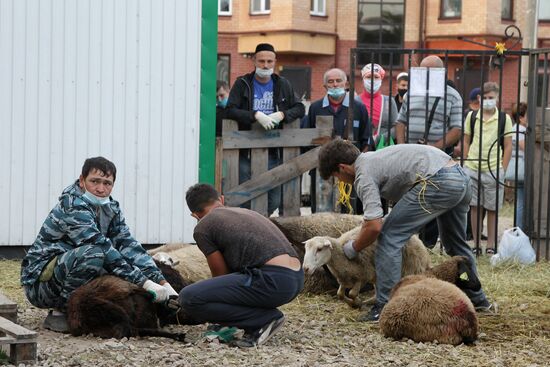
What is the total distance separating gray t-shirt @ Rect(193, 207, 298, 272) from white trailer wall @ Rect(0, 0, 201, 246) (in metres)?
4.25

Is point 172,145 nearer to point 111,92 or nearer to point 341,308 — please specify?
point 111,92

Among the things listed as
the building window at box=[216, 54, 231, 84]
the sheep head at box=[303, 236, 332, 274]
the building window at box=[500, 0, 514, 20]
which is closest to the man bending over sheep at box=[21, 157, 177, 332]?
the sheep head at box=[303, 236, 332, 274]

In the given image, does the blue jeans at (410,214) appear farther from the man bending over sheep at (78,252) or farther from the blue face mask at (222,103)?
the blue face mask at (222,103)

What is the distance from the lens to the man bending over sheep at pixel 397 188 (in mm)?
8203

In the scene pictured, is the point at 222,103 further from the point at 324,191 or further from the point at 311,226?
the point at 311,226

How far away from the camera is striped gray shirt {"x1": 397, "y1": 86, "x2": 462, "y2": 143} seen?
11688 millimetres

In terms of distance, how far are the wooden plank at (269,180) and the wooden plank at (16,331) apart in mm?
4781

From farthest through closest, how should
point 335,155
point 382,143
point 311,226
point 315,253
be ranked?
point 382,143
point 311,226
point 315,253
point 335,155

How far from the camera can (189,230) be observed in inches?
459

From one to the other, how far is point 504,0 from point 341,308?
34.0 meters

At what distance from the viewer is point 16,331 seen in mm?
6512

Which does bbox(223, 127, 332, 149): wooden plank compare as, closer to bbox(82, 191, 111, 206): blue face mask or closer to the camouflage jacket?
the camouflage jacket

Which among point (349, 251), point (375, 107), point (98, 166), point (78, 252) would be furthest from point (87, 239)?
point (375, 107)

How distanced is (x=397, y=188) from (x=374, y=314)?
1.00 metres
